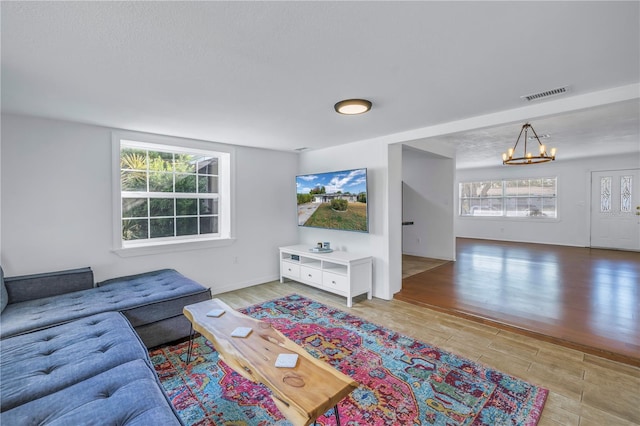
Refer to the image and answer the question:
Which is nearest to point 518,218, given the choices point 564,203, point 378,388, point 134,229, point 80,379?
point 564,203

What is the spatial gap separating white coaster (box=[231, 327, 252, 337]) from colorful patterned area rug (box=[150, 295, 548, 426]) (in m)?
0.46

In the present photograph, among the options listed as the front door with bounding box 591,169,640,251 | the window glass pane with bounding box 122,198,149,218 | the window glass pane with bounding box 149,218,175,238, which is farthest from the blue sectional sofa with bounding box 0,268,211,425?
the front door with bounding box 591,169,640,251

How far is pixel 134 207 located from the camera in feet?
11.7

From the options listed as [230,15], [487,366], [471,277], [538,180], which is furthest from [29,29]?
[538,180]

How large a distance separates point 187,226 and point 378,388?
324cm

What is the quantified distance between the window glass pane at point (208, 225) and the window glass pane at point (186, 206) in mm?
175

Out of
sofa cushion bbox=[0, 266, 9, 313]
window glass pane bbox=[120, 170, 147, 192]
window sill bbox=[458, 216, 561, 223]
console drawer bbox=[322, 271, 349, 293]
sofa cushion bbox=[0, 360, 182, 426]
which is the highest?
window glass pane bbox=[120, 170, 147, 192]

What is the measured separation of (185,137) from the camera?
12.4ft

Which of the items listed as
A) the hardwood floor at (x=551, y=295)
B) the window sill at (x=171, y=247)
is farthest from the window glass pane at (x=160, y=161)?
the hardwood floor at (x=551, y=295)

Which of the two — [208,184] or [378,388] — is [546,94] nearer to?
[378,388]

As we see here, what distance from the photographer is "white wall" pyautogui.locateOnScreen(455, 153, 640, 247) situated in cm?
716

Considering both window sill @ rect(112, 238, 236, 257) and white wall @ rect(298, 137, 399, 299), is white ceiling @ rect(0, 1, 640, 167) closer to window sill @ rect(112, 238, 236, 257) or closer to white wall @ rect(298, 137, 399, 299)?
white wall @ rect(298, 137, 399, 299)

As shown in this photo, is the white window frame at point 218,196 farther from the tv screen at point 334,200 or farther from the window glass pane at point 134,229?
the tv screen at point 334,200

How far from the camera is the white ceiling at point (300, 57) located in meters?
1.33
